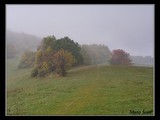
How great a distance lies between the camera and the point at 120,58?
11.0 feet

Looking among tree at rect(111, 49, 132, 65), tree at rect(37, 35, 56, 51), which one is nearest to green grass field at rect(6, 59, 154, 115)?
tree at rect(111, 49, 132, 65)

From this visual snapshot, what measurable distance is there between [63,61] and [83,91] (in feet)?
1.40

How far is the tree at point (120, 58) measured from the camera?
11.0ft

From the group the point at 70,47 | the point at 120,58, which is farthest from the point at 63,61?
the point at 120,58

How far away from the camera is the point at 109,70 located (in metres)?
3.37

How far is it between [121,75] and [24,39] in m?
1.20

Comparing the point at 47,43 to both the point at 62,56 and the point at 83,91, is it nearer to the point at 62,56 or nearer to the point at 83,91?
the point at 62,56

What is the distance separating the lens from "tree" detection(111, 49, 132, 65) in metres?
3.35

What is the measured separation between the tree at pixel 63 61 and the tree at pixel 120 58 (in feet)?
1.55

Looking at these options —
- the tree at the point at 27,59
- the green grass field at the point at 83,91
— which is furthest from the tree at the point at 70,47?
the tree at the point at 27,59

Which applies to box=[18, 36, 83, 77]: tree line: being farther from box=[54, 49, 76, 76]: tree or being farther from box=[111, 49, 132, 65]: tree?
box=[111, 49, 132, 65]: tree

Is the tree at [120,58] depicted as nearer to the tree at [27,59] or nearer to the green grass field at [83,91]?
the green grass field at [83,91]
